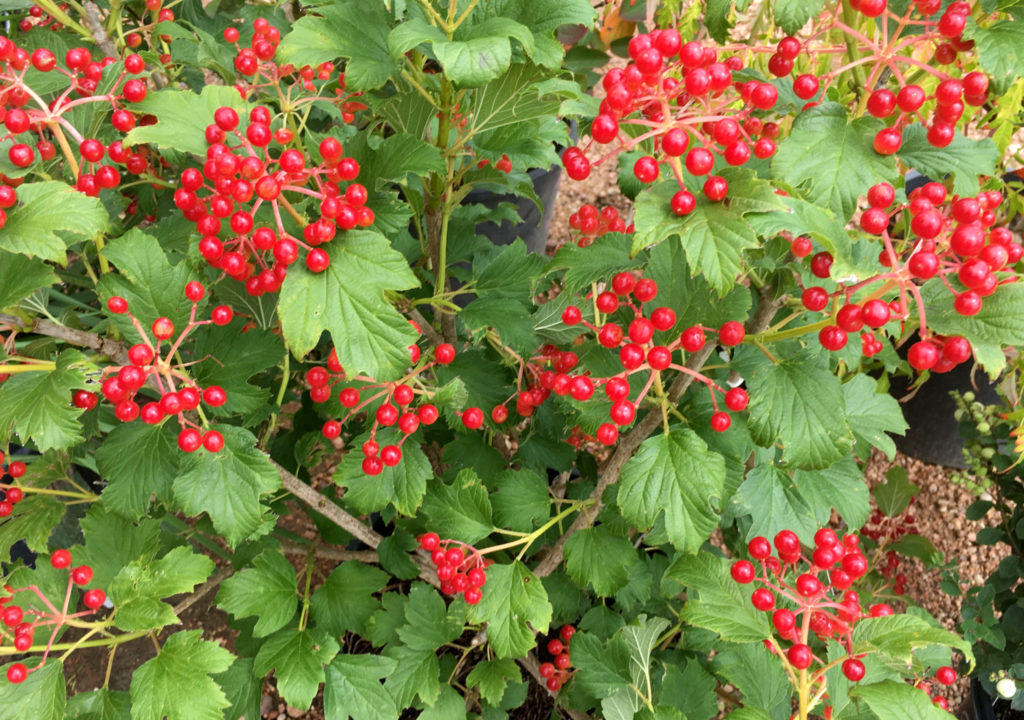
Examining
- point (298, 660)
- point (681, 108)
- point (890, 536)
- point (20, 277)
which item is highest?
point (681, 108)

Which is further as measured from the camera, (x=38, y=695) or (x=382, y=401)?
(x=382, y=401)

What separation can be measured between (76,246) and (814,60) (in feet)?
4.31

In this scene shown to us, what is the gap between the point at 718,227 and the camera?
632 millimetres

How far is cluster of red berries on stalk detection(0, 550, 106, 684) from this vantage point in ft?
2.72

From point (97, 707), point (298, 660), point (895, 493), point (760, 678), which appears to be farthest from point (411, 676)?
point (895, 493)

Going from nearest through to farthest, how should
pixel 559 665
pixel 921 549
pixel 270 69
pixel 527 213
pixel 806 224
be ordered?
pixel 806 224, pixel 270 69, pixel 559 665, pixel 921 549, pixel 527 213

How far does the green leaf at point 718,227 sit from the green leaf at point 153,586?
723mm

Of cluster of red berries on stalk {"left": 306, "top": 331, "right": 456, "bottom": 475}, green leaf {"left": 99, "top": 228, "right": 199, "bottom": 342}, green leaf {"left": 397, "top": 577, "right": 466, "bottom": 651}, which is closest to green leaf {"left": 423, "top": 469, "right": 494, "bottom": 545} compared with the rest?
cluster of red berries on stalk {"left": 306, "top": 331, "right": 456, "bottom": 475}

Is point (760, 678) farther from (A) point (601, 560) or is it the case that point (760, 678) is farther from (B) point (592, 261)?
(B) point (592, 261)

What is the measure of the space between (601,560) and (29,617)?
2.52 ft

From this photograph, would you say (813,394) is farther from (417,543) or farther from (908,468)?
(908,468)

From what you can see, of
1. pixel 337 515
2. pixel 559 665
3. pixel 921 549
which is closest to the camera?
pixel 337 515

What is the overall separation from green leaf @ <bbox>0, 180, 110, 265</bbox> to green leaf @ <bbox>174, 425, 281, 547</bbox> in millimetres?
289

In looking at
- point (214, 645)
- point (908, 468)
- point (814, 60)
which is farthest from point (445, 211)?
point (908, 468)
